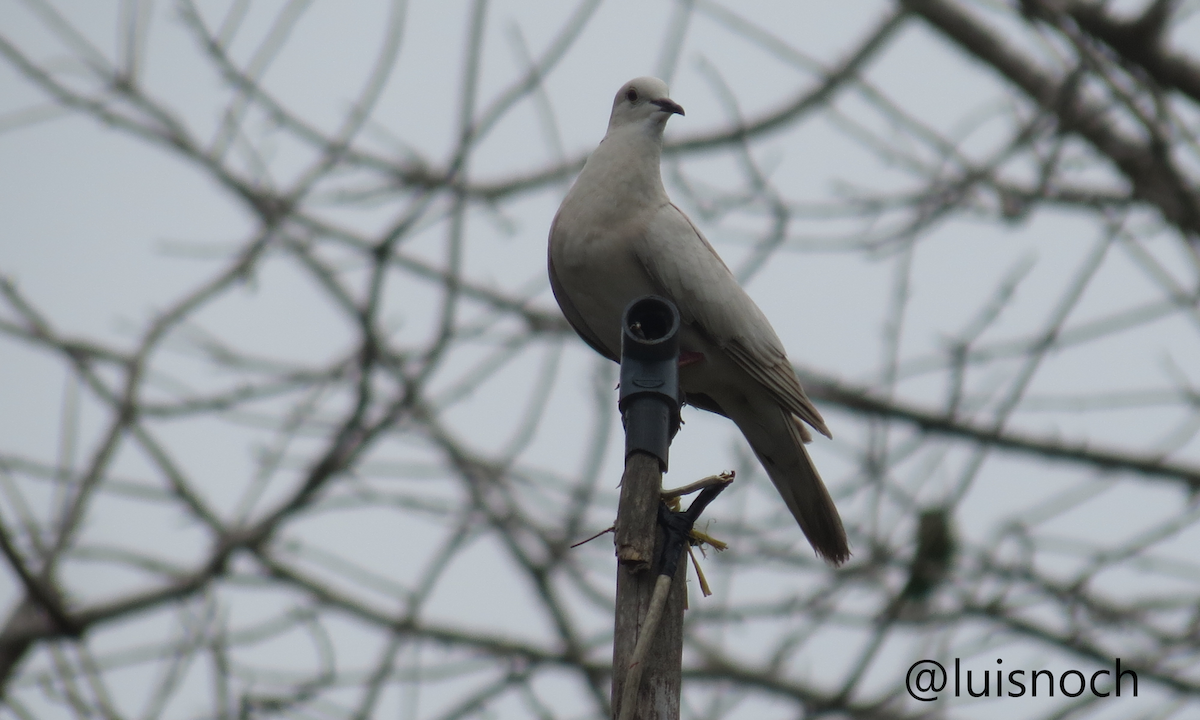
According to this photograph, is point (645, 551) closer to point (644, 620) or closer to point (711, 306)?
point (644, 620)

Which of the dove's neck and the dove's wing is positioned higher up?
the dove's neck

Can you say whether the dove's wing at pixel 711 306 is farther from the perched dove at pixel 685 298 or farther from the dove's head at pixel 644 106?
the dove's head at pixel 644 106

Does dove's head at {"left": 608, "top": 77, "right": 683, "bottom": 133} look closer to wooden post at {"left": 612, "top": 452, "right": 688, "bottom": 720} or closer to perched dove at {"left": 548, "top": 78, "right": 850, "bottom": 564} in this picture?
perched dove at {"left": 548, "top": 78, "right": 850, "bottom": 564}

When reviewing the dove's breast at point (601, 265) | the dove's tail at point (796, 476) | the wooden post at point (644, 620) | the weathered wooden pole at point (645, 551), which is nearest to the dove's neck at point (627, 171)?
the dove's breast at point (601, 265)

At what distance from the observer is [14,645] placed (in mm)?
5781

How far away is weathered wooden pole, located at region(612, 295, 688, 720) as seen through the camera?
2.15 m

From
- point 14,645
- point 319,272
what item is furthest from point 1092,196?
point 14,645

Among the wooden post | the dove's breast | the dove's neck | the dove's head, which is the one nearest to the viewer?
the wooden post

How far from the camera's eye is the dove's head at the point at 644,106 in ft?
14.5

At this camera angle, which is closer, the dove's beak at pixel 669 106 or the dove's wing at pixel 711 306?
the dove's wing at pixel 711 306

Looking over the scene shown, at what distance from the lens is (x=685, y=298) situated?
3996 mm

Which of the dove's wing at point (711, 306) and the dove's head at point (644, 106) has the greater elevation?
the dove's head at point (644, 106)

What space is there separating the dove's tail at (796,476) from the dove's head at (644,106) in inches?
47.3

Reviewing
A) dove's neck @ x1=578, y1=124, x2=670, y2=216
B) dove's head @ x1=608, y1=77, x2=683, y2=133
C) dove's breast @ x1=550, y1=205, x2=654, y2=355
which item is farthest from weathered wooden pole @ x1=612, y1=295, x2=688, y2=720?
dove's head @ x1=608, y1=77, x2=683, y2=133
